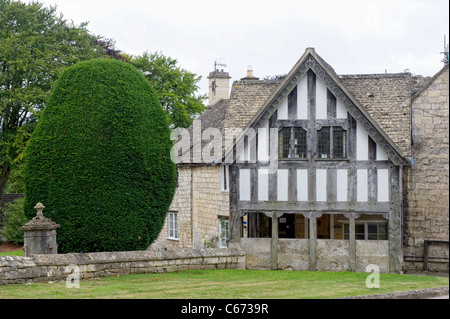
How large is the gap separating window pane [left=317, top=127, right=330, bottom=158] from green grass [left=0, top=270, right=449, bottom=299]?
420 centimetres

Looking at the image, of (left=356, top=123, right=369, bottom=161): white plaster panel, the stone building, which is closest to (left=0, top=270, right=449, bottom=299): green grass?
the stone building

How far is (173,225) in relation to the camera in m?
31.3

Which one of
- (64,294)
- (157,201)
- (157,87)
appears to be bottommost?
(64,294)

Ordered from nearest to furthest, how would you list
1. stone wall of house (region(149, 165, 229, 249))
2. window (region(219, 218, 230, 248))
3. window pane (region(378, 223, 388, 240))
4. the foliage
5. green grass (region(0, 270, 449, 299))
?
1. green grass (region(0, 270, 449, 299))
2. window pane (region(378, 223, 388, 240))
3. window (region(219, 218, 230, 248))
4. stone wall of house (region(149, 165, 229, 249))
5. the foliage

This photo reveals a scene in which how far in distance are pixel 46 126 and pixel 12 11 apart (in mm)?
16207

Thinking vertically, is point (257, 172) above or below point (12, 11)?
below

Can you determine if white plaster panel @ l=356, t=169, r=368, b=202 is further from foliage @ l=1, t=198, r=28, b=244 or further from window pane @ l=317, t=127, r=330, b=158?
foliage @ l=1, t=198, r=28, b=244

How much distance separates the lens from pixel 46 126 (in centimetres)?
2020

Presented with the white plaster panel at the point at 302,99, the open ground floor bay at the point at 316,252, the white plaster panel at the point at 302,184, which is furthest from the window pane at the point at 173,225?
the white plaster panel at the point at 302,99

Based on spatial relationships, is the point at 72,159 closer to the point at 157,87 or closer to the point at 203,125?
the point at 203,125

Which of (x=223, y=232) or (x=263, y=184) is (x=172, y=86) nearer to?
(x=223, y=232)

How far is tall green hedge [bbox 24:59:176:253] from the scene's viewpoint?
1958cm

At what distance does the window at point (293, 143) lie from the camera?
22.5 meters

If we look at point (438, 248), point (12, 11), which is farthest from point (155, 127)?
point (12, 11)
